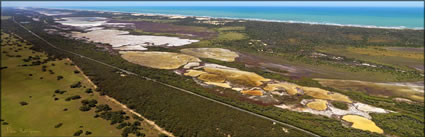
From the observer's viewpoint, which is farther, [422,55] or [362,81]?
[422,55]

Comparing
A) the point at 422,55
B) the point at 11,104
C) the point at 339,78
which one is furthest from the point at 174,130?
the point at 422,55

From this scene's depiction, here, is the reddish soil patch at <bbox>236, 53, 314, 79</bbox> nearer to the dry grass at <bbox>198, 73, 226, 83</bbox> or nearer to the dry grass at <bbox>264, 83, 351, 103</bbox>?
the dry grass at <bbox>264, 83, 351, 103</bbox>

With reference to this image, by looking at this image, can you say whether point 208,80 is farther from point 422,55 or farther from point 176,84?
point 422,55

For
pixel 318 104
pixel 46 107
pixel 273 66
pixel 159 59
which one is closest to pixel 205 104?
pixel 318 104

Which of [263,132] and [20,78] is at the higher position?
[20,78]

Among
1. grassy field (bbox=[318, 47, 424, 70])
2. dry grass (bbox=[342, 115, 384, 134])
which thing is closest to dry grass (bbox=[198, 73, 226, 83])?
dry grass (bbox=[342, 115, 384, 134])

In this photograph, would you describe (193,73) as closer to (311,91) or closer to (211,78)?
(211,78)
